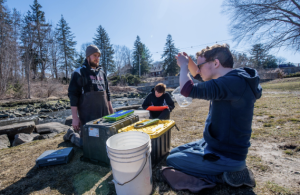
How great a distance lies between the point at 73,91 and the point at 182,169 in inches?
88.6

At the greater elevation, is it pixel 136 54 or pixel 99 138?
pixel 136 54

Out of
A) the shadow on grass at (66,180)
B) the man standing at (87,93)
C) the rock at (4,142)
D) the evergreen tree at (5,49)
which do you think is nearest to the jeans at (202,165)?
the shadow on grass at (66,180)

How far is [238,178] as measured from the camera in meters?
1.63

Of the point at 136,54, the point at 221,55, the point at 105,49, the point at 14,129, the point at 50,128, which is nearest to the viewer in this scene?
the point at 221,55

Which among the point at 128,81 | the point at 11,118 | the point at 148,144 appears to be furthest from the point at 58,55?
the point at 148,144

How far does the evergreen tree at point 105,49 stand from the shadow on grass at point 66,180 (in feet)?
122

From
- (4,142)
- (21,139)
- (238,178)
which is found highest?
(238,178)

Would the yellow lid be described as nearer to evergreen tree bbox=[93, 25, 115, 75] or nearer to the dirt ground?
the dirt ground

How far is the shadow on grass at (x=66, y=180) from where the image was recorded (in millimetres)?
1929

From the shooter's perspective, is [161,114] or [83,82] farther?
[161,114]

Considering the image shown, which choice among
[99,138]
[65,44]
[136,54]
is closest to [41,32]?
[65,44]

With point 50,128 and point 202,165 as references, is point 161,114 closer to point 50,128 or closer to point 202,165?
point 202,165

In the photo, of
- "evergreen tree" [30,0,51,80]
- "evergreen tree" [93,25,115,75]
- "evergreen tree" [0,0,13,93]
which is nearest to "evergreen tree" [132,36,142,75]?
"evergreen tree" [93,25,115,75]

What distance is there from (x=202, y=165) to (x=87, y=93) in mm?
2236
